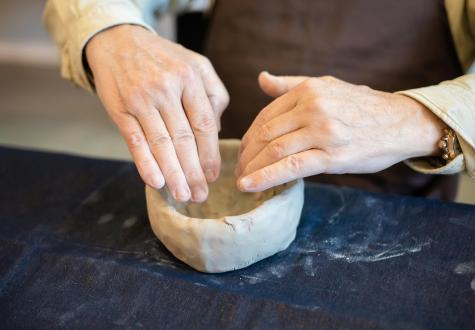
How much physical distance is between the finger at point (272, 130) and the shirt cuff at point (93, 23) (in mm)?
352

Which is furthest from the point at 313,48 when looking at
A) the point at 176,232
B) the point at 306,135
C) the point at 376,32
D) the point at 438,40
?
the point at 176,232

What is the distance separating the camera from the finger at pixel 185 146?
0.79m

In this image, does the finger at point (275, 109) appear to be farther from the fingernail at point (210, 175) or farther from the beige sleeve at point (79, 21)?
the beige sleeve at point (79, 21)

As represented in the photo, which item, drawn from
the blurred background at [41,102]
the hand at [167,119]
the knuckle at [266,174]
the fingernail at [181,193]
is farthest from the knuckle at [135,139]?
the blurred background at [41,102]

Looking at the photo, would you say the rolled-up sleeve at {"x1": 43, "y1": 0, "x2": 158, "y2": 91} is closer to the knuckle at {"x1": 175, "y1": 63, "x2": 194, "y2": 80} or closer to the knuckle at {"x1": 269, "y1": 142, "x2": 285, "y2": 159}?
the knuckle at {"x1": 175, "y1": 63, "x2": 194, "y2": 80}

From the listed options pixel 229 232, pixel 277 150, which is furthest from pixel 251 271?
pixel 277 150

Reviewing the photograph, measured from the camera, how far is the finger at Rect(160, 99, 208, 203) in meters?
0.79

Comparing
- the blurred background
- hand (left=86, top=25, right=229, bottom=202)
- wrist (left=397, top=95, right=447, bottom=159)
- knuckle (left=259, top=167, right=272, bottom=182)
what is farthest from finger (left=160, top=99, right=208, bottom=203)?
the blurred background

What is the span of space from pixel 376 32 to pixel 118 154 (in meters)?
1.44

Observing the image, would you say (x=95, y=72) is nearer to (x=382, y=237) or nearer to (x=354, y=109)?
(x=354, y=109)

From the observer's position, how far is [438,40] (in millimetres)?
1002

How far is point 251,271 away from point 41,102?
2.18 meters

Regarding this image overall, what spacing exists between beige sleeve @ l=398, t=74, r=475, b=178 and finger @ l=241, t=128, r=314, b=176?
0.19 metres

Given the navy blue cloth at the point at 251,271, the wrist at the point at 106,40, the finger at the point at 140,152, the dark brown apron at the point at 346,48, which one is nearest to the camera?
the navy blue cloth at the point at 251,271
